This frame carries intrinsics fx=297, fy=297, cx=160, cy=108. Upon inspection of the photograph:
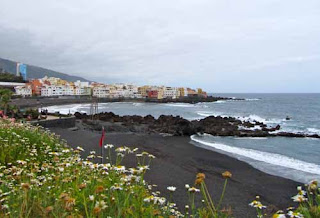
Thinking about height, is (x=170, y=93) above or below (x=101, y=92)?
above

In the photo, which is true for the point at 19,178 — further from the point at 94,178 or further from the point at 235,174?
the point at 235,174

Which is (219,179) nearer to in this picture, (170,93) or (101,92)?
(101,92)

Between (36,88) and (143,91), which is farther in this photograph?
(143,91)

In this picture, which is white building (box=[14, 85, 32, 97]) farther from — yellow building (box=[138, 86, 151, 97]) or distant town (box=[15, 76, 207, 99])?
yellow building (box=[138, 86, 151, 97])

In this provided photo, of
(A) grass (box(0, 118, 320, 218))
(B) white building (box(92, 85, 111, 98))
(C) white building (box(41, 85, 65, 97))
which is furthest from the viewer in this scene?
(B) white building (box(92, 85, 111, 98))

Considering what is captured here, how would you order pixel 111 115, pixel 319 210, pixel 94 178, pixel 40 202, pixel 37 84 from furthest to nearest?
pixel 37 84
pixel 111 115
pixel 94 178
pixel 40 202
pixel 319 210

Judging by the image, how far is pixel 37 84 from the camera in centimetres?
10112

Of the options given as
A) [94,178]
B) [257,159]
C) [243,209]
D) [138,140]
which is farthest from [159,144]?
[94,178]

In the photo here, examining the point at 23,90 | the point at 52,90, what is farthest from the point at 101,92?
the point at 23,90

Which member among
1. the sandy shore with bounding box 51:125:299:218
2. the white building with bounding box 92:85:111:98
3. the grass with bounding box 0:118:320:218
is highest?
the white building with bounding box 92:85:111:98

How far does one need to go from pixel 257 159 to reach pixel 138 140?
316 inches

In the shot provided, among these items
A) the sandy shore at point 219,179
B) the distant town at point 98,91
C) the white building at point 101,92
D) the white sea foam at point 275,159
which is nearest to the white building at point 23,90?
the distant town at point 98,91

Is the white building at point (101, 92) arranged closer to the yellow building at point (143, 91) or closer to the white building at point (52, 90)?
the white building at point (52, 90)

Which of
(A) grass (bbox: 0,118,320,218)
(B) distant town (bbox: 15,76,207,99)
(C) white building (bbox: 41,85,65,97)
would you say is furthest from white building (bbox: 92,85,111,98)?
(A) grass (bbox: 0,118,320,218)
